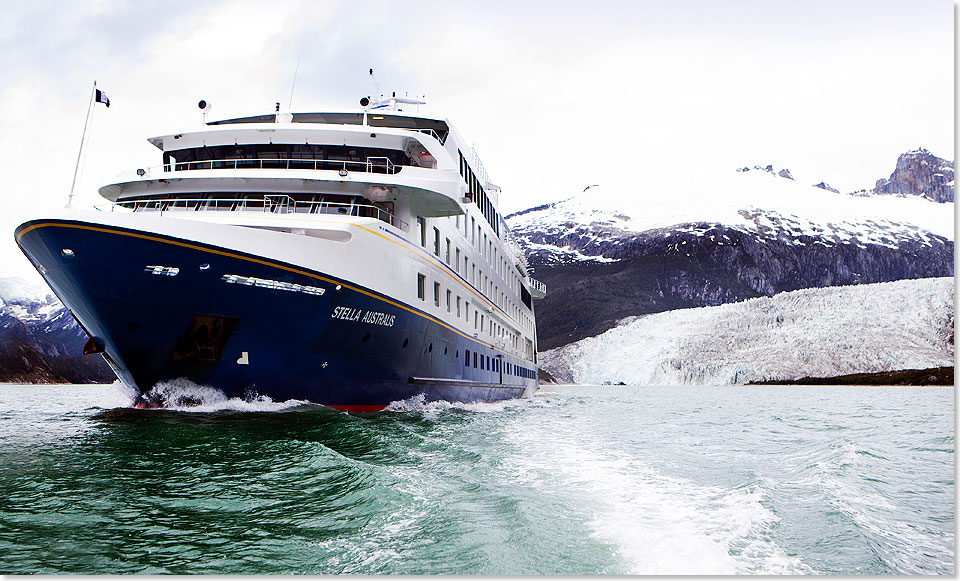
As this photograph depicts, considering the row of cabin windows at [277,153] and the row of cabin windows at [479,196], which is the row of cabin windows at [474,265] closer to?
the row of cabin windows at [479,196]

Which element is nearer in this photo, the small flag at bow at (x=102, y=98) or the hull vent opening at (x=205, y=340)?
the small flag at bow at (x=102, y=98)

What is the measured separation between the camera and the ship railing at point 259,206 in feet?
49.8

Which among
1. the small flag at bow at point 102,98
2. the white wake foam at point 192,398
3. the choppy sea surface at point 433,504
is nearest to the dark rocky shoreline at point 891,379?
the choppy sea surface at point 433,504

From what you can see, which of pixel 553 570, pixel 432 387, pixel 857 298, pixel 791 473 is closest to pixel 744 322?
pixel 857 298

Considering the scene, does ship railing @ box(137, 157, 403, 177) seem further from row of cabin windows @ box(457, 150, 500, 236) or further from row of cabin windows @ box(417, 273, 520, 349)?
row of cabin windows @ box(457, 150, 500, 236)

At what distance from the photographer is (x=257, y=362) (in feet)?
41.5

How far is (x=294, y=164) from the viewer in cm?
1673

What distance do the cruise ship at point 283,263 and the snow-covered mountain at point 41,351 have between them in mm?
80468

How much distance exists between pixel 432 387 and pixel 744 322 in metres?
82.7

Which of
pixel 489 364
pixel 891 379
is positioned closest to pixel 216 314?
pixel 489 364

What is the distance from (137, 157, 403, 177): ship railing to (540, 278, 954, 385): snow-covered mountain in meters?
73.7

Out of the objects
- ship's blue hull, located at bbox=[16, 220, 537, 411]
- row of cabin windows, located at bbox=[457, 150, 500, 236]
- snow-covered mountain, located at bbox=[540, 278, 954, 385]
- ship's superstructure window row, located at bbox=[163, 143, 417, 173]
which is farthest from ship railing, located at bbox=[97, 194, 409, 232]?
snow-covered mountain, located at bbox=[540, 278, 954, 385]

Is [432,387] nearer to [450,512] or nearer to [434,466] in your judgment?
[434,466]

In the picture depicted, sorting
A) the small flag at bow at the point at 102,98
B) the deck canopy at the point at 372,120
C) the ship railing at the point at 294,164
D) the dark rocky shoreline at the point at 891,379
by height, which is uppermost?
the deck canopy at the point at 372,120
